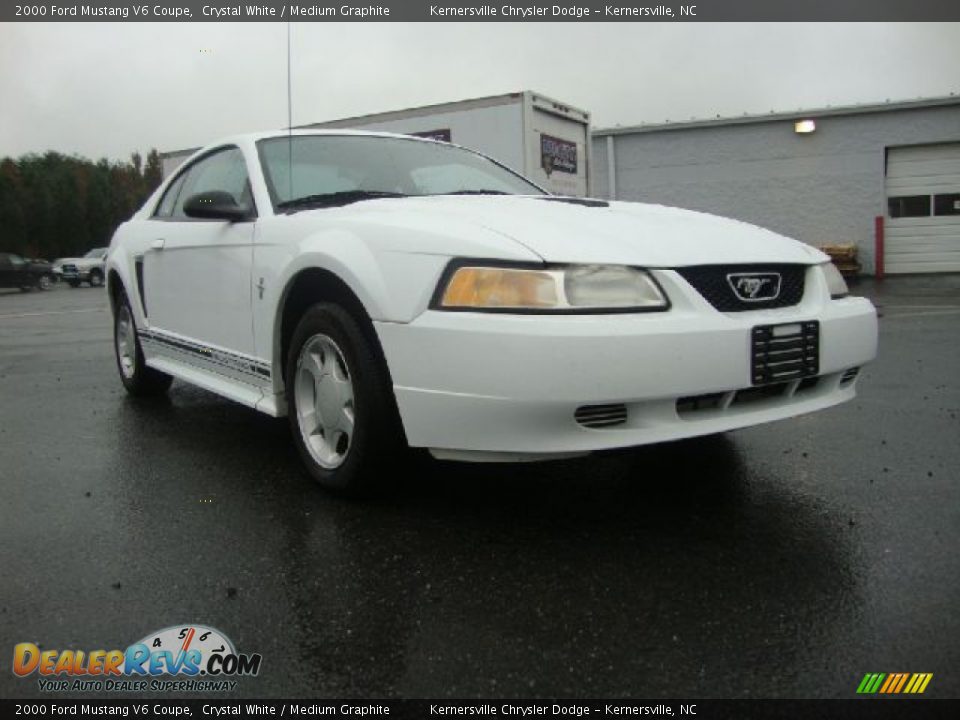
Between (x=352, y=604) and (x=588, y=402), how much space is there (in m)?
0.87

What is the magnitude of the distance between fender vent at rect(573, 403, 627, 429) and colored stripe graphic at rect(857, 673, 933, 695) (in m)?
0.97

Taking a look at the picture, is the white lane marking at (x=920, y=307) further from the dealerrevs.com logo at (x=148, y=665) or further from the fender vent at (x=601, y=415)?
the dealerrevs.com logo at (x=148, y=665)

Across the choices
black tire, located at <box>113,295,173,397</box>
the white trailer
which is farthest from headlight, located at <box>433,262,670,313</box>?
the white trailer

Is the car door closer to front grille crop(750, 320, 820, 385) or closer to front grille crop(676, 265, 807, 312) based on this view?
front grille crop(676, 265, 807, 312)

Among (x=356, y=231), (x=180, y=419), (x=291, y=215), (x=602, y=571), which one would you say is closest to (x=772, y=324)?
(x=602, y=571)

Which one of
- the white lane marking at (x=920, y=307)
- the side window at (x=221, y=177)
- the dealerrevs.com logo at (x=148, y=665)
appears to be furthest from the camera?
the white lane marking at (x=920, y=307)

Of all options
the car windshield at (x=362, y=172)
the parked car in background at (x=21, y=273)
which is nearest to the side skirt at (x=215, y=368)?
the car windshield at (x=362, y=172)

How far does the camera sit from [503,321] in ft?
8.19

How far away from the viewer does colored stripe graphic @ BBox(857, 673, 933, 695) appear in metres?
1.80

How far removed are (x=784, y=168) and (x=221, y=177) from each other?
17336 mm

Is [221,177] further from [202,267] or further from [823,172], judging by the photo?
[823,172]

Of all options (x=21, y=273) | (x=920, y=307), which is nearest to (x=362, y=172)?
(x=920, y=307)

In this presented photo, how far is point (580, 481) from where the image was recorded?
332cm

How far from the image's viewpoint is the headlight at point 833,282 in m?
3.19
